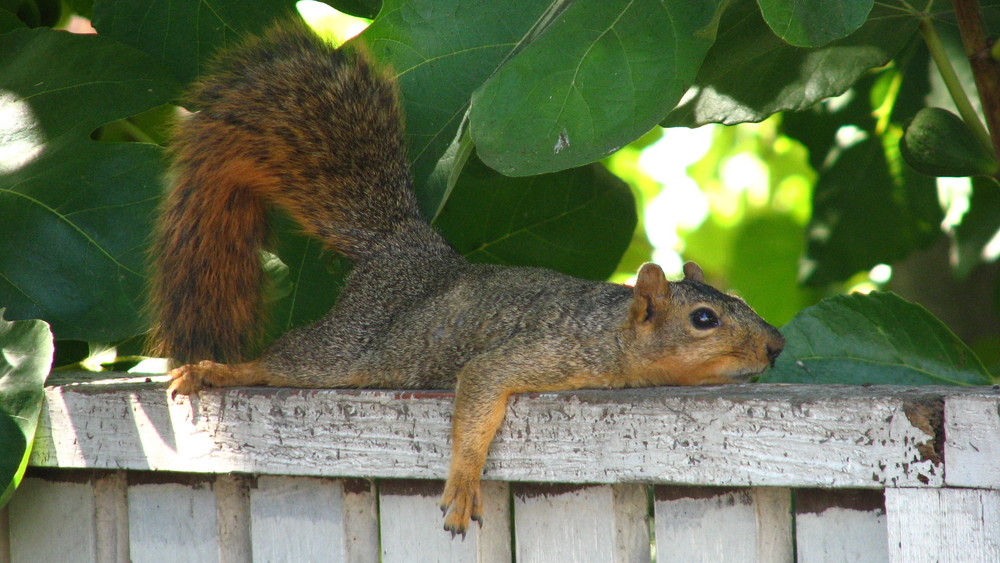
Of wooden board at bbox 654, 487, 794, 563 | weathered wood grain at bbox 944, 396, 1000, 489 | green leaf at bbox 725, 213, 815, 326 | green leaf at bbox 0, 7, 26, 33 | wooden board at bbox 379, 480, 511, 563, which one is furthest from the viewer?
green leaf at bbox 725, 213, 815, 326

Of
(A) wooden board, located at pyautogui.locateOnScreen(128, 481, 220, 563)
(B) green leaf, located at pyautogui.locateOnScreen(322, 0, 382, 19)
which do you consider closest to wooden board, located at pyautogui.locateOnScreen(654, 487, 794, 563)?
(A) wooden board, located at pyautogui.locateOnScreen(128, 481, 220, 563)

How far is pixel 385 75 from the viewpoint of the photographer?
1.28 metres

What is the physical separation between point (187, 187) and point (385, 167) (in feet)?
0.86

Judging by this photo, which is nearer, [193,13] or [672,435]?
[672,435]

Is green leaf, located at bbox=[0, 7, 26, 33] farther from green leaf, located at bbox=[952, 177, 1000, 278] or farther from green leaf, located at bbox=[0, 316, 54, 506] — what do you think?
green leaf, located at bbox=[952, 177, 1000, 278]

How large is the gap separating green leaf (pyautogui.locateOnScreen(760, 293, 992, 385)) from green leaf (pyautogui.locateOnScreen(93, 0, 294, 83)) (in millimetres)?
788

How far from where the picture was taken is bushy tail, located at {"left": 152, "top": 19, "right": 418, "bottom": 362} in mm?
1253

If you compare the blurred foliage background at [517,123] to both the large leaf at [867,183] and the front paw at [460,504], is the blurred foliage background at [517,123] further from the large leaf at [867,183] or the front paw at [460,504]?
the front paw at [460,504]

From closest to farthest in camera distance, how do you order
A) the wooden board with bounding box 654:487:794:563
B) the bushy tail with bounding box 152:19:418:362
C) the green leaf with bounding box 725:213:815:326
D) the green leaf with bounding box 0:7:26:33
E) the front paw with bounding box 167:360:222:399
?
the wooden board with bounding box 654:487:794:563
the front paw with bounding box 167:360:222:399
the bushy tail with bounding box 152:19:418:362
the green leaf with bounding box 0:7:26:33
the green leaf with bounding box 725:213:815:326

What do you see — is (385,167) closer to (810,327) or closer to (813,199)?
(810,327)

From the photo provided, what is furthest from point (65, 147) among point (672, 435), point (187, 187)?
point (672, 435)

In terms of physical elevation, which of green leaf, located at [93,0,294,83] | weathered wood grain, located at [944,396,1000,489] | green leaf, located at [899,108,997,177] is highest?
green leaf, located at [93,0,294,83]

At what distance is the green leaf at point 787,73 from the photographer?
3.84 ft

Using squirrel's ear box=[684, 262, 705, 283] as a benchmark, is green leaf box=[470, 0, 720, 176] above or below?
above
